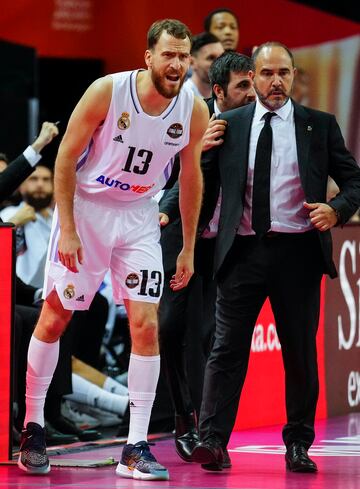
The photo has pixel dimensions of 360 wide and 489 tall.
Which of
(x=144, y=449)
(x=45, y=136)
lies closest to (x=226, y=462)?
(x=144, y=449)

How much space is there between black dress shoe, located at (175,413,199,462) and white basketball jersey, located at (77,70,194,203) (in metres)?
1.30

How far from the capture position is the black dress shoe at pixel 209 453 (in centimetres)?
601

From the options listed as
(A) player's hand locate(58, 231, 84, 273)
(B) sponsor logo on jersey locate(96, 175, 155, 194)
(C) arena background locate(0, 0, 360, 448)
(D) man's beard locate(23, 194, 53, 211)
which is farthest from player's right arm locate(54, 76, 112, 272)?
(C) arena background locate(0, 0, 360, 448)

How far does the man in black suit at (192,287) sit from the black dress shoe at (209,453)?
1.30ft

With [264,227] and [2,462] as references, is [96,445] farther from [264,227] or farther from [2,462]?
[264,227]

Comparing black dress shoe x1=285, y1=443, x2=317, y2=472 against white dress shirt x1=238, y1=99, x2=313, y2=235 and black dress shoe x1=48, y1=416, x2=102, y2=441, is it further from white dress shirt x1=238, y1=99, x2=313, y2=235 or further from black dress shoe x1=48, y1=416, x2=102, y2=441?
black dress shoe x1=48, y1=416, x2=102, y2=441

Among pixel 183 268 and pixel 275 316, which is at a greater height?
pixel 183 268

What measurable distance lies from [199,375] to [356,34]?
6.81 metres

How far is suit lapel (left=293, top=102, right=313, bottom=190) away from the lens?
5.99 m

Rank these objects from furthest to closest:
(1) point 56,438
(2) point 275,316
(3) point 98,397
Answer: (3) point 98,397
(1) point 56,438
(2) point 275,316

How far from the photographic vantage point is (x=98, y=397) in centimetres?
827

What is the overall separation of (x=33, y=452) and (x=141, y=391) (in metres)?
0.58

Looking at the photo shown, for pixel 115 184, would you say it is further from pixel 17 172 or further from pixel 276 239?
pixel 17 172

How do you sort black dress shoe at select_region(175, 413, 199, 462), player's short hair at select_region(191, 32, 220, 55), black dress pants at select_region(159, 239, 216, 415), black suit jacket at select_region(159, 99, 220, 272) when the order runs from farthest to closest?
player's short hair at select_region(191, 32, 220, 55)
black dress pants at select_region(159, 239, 216, 415)
black dress shoe at select_region(175, 413, 199, 462)
black suit jacket at select_region(159, 99, 220, 272)
